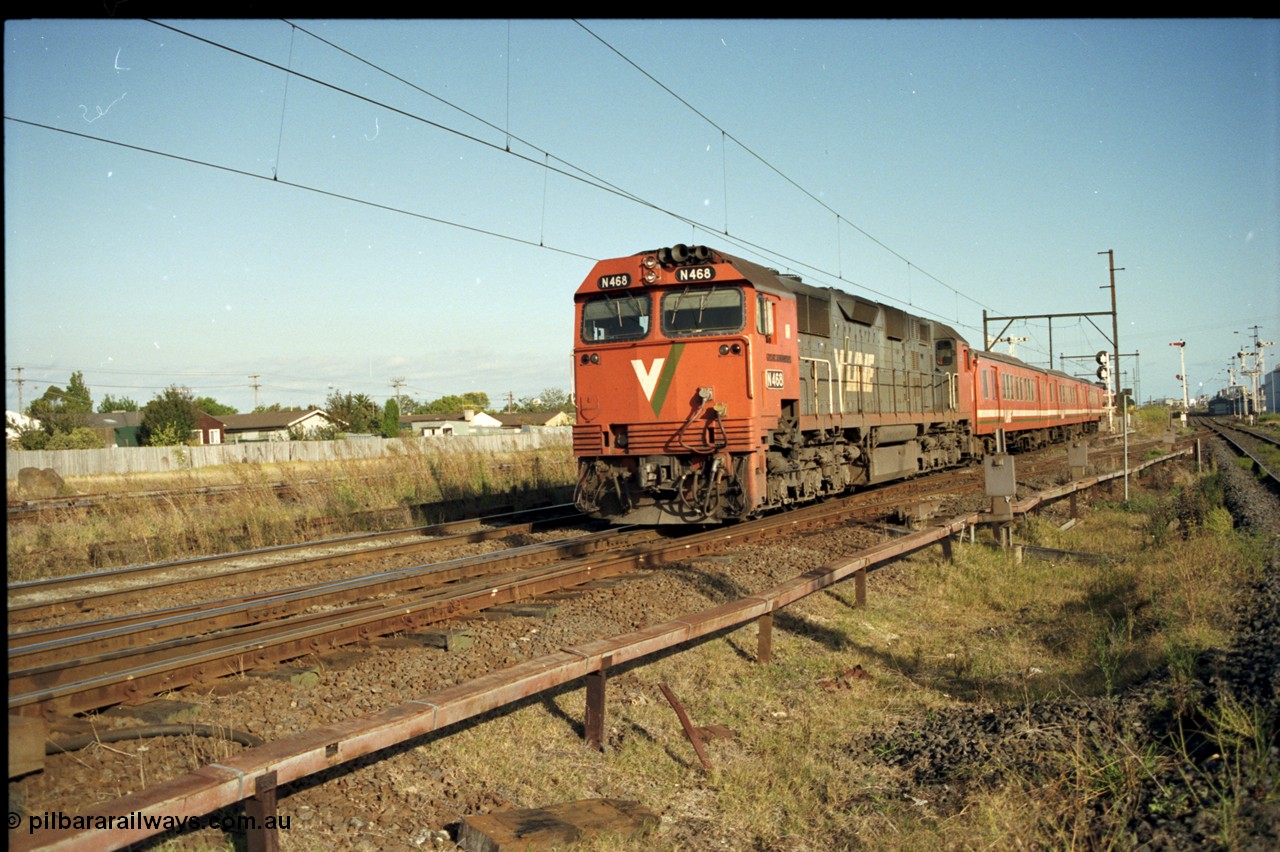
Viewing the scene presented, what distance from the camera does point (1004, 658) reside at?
788 centimetres

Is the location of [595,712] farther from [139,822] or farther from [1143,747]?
[1143,747]

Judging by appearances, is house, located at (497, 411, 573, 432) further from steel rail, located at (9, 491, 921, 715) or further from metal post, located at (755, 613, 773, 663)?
metal post, located at (755, 613, 773, 663)

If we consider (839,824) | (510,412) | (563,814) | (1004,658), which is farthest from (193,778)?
(510,412)

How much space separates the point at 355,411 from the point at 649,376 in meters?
61.4

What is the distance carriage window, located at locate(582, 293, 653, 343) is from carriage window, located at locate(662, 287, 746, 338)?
348mm

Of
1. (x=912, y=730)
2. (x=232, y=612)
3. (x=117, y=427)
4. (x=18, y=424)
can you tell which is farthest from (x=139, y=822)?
(x=117, y=427)

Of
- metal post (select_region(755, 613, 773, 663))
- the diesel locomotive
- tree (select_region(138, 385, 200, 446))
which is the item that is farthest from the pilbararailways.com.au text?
tree (select_region(138, 385, 200, 446))

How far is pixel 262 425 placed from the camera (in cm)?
8406

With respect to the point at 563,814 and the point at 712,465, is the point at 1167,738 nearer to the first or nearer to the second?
the point at 563,814

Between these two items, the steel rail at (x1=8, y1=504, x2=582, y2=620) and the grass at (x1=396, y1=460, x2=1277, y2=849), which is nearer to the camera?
the grass at (x1=396, y1=460, x2=1277, y2=849)

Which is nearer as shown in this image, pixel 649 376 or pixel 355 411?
pixel 649 376

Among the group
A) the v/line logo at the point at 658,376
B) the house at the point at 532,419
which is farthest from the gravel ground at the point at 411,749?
the house at the point at 532,419

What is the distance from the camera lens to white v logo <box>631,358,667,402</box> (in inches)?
509

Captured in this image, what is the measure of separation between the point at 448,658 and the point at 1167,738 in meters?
4.64
